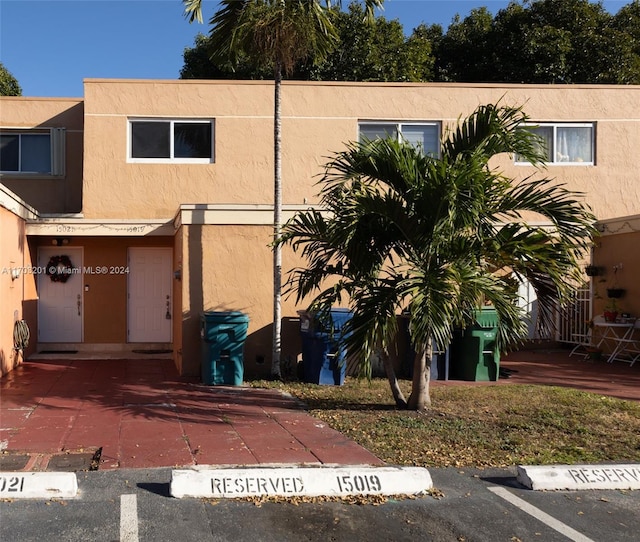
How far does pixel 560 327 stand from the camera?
15141 mm

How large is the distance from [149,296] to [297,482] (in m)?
9.96

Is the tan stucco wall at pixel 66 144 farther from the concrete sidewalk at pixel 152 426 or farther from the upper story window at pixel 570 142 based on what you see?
the upper story window at pixel 570 142

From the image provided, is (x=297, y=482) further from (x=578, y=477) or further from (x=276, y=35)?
(x=276, y=35)

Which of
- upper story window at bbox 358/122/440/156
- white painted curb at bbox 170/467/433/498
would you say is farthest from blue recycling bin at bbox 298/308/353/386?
upper story window at bbox 358/122/440/156

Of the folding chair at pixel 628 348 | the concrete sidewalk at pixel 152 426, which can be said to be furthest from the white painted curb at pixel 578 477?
the folding chair at pixel 628 348

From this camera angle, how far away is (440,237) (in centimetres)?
746

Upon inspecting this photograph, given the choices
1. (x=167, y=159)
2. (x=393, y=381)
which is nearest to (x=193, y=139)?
(x=167, y=159)

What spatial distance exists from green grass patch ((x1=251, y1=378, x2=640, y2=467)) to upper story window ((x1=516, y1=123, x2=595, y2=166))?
22.7ft

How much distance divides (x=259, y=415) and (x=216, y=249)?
3.71 meters

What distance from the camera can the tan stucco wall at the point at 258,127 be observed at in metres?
13.8

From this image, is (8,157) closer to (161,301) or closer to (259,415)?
(161,301)

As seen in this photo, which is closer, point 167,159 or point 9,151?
point 167,159

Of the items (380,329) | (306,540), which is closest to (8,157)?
(380,329)

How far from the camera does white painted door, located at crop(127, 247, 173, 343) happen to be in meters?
14.5
